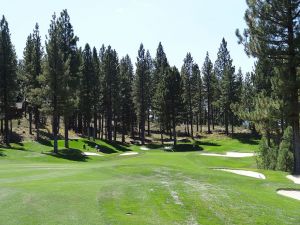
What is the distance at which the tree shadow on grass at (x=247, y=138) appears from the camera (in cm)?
7846

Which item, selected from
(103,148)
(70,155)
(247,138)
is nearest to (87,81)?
(103,148)

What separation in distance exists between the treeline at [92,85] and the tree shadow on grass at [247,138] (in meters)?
4.75

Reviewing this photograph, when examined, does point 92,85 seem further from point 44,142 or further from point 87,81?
point 44,142

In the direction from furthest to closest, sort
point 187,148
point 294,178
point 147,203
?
point 187,148, point 294,178, point 147,203

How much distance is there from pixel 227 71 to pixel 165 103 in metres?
21.4

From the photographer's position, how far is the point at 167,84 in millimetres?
72812

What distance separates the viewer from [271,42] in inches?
1165

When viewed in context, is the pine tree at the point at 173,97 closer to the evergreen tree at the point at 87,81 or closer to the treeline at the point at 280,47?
the evergreen tree at the point at 87,81

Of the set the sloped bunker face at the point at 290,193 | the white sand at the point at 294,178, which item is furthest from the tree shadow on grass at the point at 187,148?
the sloped bunker face at the point at 290,193

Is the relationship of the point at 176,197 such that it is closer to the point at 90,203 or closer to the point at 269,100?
the point at 90,203

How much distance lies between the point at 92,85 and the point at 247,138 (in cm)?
3457

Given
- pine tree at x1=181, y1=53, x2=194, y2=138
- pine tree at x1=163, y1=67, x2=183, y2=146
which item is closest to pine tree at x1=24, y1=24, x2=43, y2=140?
pine tree at x1=163, y1=67, x2=183, y2=146

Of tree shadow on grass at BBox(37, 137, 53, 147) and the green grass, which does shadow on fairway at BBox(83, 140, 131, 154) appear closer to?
tree shadow on grass at BBox(37, 137, 53, 147)

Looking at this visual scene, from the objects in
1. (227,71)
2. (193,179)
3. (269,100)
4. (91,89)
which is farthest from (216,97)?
(193,179)
